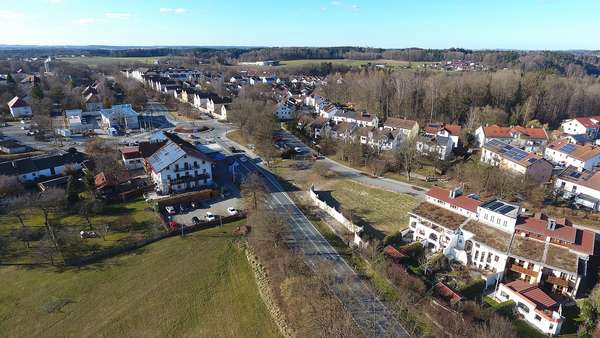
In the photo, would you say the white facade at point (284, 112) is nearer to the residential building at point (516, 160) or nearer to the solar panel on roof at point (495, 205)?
the residential building at point (516, 160)

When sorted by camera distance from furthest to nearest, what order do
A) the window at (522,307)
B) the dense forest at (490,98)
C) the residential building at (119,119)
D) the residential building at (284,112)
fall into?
1. the residential building at (284,112)
2. the dense forest at (490,98)
3. the residential building at (119,119)
4. the window at (522,307)

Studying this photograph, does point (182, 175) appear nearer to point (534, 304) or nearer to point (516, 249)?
point (516, 249)

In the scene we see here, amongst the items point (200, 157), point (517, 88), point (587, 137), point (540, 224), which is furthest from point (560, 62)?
point (200, 157)

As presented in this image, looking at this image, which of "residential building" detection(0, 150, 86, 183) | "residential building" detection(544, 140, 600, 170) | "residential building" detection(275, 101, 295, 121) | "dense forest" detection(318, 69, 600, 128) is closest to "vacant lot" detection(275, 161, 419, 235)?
"residential building" detection(544, 140, 600, 170)

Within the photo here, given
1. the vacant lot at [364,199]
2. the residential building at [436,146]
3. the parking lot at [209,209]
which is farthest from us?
the residential building at [436,146]

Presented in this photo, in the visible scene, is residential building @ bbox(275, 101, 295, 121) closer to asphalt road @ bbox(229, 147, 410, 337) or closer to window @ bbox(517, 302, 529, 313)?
asphalt road @ bbox(229, 147, 410, 337)

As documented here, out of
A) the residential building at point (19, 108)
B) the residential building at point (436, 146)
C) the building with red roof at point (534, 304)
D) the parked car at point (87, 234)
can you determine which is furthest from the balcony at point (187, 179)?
the residential building at point (19, 108)

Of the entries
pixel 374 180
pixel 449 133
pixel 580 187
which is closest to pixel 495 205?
pixel 580 187
